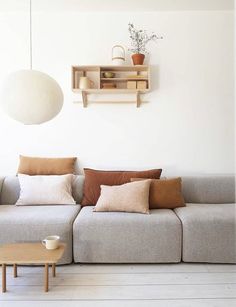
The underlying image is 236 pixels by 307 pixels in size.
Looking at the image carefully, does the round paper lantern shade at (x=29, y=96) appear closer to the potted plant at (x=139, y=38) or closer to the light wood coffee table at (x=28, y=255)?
the light wood coffee table at (x=28, y=255)

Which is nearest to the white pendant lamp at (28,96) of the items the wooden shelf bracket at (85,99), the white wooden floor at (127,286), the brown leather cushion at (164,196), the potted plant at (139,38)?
the white wooden floor at (127,286)

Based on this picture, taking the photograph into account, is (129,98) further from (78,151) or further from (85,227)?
(85,227)

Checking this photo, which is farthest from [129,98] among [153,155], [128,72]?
[153,155]

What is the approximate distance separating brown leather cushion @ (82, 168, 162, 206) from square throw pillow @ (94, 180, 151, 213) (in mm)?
194

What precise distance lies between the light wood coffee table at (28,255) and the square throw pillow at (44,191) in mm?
642

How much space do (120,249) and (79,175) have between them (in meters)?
1.14

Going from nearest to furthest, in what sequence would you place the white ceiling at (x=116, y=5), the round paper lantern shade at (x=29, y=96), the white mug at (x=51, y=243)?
the round paper lantern shade at (x=29, y=96) → the white mug at (x=51, y=243) → the white ceiling at (x=116, y=5)

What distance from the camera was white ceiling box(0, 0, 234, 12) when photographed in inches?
127

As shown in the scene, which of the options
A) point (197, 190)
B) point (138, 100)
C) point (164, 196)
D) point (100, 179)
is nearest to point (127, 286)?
point (164, 196)

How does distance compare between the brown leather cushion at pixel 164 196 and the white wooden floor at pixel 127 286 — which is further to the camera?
the brown leather cushion at pixel 164 196

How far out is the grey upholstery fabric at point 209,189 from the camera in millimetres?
3229

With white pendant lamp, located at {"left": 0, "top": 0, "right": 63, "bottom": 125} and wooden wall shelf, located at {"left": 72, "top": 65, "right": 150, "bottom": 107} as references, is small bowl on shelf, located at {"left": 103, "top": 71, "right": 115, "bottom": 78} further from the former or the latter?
white pendant lamp, located at {"left": 0, "top": 0, "right": 63, "bottom": 125}

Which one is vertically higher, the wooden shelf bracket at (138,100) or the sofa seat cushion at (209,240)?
the wooden shelf bracket at (138,100)

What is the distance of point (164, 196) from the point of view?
3.00 meters
